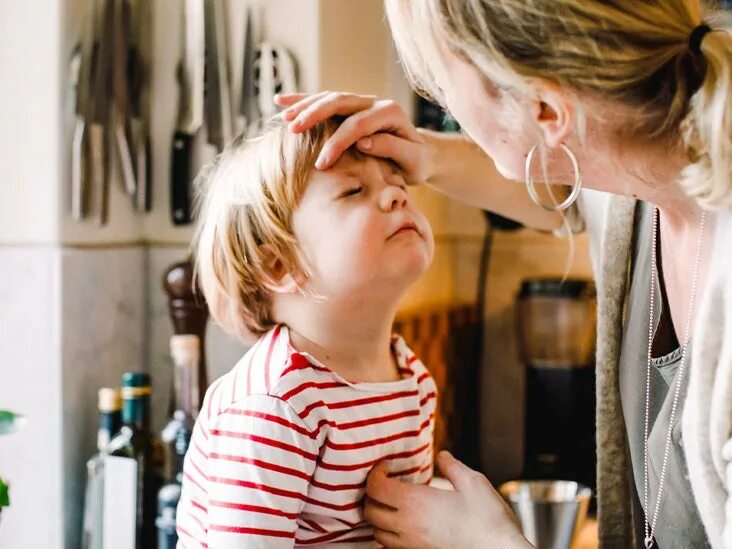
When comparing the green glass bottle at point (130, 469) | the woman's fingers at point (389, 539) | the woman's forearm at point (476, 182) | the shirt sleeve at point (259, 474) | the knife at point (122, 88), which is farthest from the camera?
the knife at point (122, 88)

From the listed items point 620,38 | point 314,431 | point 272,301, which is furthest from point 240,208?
point 620,38

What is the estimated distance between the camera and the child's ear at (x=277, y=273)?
115 cm

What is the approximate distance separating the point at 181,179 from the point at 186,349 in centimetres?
34

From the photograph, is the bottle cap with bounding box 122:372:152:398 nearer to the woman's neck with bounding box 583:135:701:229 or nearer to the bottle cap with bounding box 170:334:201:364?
the bottle cap with bounding box 170:334:201:364

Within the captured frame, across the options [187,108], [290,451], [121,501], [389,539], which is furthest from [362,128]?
[121,501]

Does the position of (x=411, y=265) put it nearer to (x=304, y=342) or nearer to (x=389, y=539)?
(x=304, y=342)

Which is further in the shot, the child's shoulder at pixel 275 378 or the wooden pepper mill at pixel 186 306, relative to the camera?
the wooden pepper mill at pixel 186 306

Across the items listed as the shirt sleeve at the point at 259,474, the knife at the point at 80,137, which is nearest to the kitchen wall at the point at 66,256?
the knife at the point at 80,137

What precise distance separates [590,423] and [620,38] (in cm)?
132

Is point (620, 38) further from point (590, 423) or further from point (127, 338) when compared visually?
point (590, 423)

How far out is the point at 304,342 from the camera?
116 cm

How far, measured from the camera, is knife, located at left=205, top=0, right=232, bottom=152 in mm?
1580

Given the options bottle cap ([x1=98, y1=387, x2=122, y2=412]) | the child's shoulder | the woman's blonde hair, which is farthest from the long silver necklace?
bottle cap ([x1=98, y1=387, x2=122, y2=412])

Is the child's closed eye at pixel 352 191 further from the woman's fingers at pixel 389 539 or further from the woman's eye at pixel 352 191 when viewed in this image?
the woman's fingers at pixel 389 539
